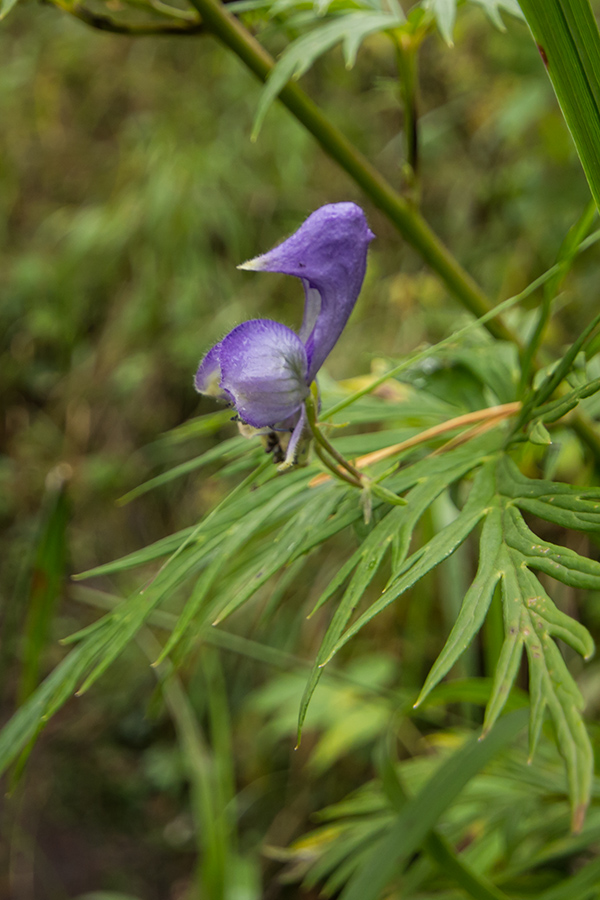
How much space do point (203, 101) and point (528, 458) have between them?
2.09 metres

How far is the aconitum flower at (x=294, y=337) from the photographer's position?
13.3 inches

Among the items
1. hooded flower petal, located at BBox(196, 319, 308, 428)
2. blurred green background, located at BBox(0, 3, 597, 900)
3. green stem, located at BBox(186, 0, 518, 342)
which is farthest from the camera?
blurred green background, located at BBox(0, 3, 597, 900)

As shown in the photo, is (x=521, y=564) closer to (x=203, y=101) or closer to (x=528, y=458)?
(x=528, y=458)

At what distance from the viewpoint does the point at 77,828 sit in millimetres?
1949

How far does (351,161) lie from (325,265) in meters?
0.17

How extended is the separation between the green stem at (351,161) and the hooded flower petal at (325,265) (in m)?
0.14

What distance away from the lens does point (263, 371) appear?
335mm

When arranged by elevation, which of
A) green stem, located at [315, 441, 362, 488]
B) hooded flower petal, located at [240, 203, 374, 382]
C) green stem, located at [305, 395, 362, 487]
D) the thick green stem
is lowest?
green stem, located at [315, 441, 362, 488]

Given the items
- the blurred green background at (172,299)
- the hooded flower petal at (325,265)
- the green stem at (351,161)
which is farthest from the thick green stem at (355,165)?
the blurred green background at (172,299)

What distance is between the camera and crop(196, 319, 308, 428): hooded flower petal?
1.10ft

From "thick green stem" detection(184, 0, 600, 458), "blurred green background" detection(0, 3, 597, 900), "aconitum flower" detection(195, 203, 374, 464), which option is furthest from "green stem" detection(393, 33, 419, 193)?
"blurred green background" detection(0, 3, 597, 900)

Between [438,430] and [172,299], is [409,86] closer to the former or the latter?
[438,430]

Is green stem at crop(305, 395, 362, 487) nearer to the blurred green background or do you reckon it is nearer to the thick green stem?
the thick green stem

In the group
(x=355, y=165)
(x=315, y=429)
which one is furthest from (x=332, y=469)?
(x=355, y=165)
